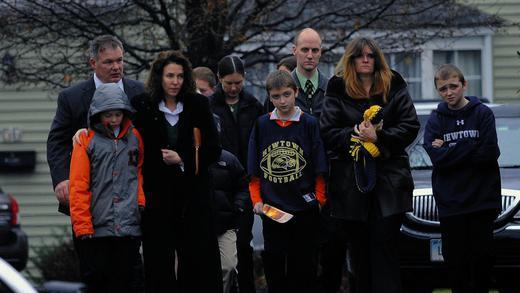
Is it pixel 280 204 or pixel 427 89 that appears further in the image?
pixel 427 89

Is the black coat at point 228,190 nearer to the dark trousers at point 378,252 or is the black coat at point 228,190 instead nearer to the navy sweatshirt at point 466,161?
the dark trousers at point 378,252

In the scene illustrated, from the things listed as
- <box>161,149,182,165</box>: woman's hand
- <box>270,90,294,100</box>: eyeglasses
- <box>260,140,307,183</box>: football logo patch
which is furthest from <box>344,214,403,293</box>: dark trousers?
<box>161,149,182,165</box>: woman's hand

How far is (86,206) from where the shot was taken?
30.3ft

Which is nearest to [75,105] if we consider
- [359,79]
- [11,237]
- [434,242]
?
[359,79]

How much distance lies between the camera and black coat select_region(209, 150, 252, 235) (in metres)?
10.9

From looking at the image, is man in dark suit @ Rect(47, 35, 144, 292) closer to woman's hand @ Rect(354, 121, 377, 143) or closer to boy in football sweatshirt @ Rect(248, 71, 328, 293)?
boy in football sweatshirt @ Rect(248, 71, 328, 293)

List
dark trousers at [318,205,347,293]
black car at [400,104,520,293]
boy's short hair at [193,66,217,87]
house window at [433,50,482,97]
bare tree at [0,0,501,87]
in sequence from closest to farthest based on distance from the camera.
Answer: dark trousers at [318,205,347,293], black car at [400,104,520,293], boy's short hair at [193,66,217,87], bare tree at [0,0,501,87], house window at [433,50,482,97]

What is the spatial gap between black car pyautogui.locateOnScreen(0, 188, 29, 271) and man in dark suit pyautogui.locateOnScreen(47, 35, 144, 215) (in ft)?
29.1

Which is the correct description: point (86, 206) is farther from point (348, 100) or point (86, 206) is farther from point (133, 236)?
point (348, 100)

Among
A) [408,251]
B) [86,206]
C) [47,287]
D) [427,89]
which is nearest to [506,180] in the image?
[408,251]

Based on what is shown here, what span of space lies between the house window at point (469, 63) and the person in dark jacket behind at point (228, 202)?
14259 millimetres

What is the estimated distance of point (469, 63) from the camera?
82.1 ft

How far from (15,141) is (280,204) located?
15387mm

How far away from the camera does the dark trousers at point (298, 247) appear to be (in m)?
10.1
